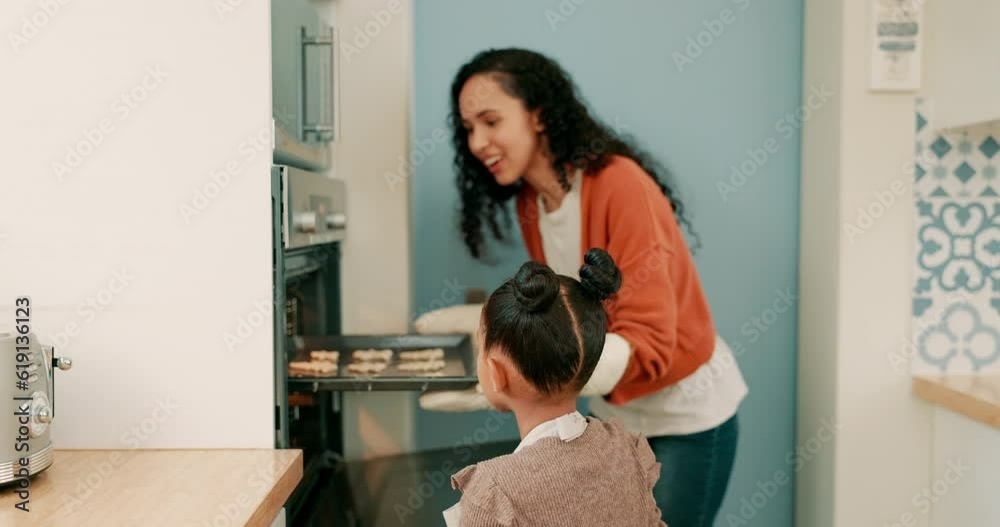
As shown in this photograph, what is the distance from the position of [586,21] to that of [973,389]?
3.90 feet

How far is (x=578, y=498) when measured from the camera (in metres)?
0.97

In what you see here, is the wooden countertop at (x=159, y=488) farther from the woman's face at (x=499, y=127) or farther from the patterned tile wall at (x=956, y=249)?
the patterned tile wall at (x=956, y=249)

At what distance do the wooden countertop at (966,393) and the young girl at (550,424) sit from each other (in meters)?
0.91

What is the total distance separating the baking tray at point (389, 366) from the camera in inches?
52.8

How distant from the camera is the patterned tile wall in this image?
189 centimetres

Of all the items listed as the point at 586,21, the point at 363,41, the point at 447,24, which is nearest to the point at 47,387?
the point at 363,41
